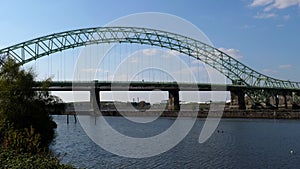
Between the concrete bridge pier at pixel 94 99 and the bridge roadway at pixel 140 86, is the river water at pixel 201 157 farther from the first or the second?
the concrete bridge pier at pixel 94 99

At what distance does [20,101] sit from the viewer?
134 ft

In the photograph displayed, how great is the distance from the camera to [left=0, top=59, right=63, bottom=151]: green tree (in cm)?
3953

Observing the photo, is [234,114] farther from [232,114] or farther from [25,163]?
[25,163]

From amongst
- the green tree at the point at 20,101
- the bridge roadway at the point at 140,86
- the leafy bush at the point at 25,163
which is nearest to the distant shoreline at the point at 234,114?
the bridge roadway at the point at 140,86

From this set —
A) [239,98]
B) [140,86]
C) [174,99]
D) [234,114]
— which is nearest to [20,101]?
[234,114]

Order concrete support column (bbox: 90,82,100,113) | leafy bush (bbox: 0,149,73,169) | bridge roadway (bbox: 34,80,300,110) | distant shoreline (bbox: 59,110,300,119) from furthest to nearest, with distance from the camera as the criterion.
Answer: concrete support column (bbox: 90,82,100,113) < bridge roadway (bbox: 34,80,300,110) < distant shoreline (bbox: 59,110,300,119) < leafy bush (bbox: 0,149,73,169)

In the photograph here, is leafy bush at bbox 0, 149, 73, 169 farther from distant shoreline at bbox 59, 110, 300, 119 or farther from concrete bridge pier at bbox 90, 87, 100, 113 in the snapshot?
concrete bridge pier at bbox 90, 87, 100, 113

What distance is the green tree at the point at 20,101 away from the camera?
39531 mm

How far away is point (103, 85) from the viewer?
13650cm

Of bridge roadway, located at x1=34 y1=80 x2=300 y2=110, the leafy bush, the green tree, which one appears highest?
bridge roadway, located at x1=34 y1=80 x2=300 y2=110

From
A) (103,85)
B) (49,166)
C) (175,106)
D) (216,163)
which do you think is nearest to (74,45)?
(103,85)

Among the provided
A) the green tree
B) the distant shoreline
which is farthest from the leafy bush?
the distant shoreline

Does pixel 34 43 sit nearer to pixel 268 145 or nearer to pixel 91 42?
pixel 91 42

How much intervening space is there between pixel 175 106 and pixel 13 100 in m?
109
